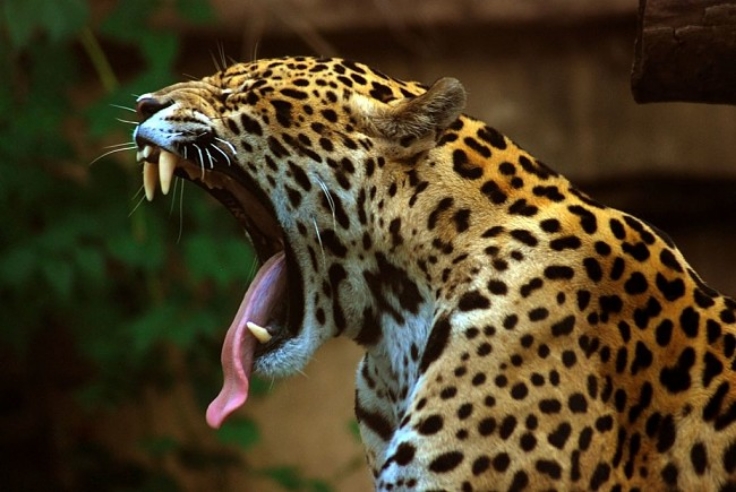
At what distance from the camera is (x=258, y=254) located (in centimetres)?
376

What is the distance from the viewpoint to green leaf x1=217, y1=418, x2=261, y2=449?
6.87 meters

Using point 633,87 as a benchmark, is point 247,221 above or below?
below

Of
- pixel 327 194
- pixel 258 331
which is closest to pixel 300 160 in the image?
pixel 327 194

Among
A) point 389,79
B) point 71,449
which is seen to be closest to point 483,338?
point 389,79

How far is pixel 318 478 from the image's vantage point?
24.9ft

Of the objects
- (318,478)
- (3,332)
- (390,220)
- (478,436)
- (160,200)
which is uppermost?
(390,220)

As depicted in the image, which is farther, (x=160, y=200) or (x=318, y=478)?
(x=318, y=478)

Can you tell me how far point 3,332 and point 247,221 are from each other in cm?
346

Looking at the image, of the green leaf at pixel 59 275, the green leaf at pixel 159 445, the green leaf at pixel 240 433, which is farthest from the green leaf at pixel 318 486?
the green leaf at pixel 59 275

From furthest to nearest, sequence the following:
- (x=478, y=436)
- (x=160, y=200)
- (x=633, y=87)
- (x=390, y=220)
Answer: (x=160, y=200) < (x=633, y=87) < (x=390, y=220) < (x=478, y=436)

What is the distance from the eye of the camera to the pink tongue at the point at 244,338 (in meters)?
3.61

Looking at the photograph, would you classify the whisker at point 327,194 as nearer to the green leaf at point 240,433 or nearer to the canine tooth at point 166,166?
the canine tooth at point 166,166

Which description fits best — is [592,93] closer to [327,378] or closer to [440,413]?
[327,378]

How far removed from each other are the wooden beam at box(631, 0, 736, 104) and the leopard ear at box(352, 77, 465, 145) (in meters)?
0.53
